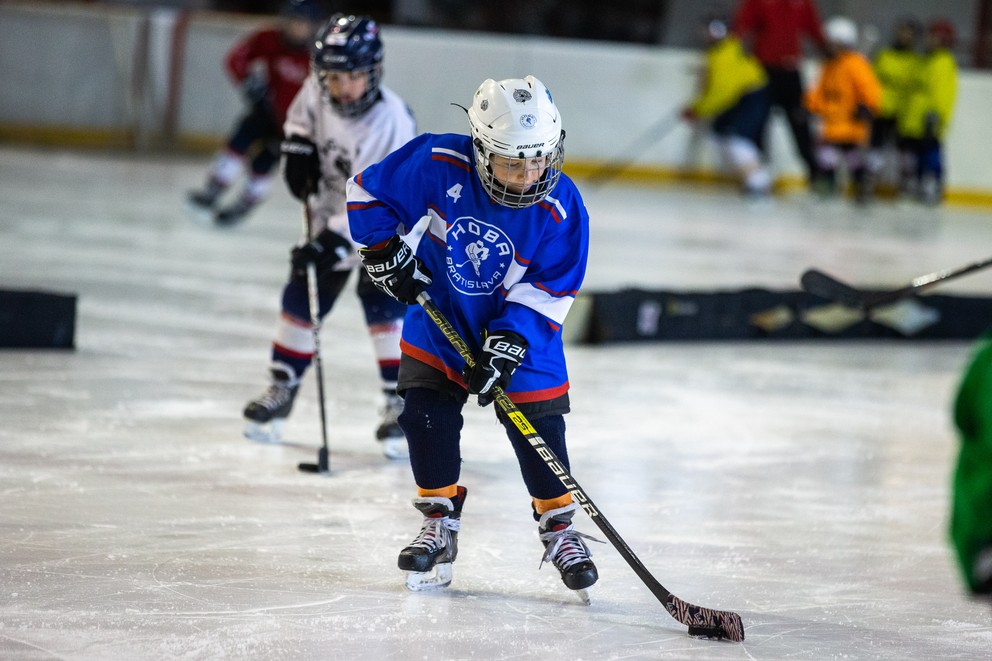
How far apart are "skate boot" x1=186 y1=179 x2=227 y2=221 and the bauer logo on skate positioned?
5194 millimetres

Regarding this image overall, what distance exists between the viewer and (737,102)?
35.6 feet

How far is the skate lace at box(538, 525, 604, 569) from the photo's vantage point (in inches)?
108

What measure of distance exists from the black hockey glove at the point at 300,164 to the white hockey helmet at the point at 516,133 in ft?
4.16

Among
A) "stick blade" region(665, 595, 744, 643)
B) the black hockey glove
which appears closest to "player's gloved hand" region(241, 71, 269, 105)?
the black hockey glove

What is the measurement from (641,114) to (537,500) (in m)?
9.19

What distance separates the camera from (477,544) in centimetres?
309

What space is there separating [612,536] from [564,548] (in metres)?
0.19

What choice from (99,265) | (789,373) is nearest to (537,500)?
(789,373)

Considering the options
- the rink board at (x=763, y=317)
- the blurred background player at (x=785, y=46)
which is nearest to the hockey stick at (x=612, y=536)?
the rink board at (x=763, y=317)

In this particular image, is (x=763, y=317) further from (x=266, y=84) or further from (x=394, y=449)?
(x=266, y=84)

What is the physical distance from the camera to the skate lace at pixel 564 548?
2.74 m

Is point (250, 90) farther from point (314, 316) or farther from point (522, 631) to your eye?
point (522, 631)

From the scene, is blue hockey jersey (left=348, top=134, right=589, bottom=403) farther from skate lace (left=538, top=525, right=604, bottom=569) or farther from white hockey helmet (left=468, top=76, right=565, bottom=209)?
skate lace (left=538, top=525, right=604, bottom=569)

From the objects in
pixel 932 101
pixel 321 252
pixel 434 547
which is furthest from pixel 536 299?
pixel 932 101
